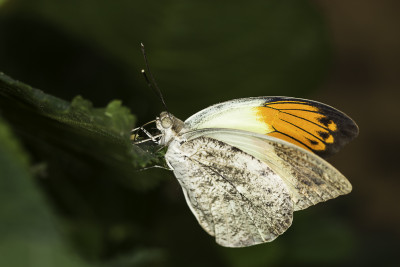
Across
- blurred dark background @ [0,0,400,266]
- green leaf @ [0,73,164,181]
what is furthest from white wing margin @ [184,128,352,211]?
green leaf @ [0,73,164,181]

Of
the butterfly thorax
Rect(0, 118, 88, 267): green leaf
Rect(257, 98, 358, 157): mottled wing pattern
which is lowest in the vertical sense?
Rect(0, 118, 88, 267): green leaf

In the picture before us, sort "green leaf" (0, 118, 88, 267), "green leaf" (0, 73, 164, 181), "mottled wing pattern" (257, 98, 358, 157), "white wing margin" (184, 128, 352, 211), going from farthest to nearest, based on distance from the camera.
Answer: "mottled wing pattern" (257, 98, 358, 157), "white wing margin" (184, 128, 352, 211), "green leaf" (0, 118, 88, 267), "green leaf" (0, 73, 164, 181)

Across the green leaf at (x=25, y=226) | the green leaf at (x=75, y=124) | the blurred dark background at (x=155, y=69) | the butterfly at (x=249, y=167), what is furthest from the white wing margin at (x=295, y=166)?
the green leaf at (x=25, y=226)

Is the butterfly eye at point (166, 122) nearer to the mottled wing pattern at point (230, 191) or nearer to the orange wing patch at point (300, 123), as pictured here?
the mottled wing pattern at point (230, 191)

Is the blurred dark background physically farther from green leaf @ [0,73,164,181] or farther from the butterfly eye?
green leaf @ [0,73,164,181]

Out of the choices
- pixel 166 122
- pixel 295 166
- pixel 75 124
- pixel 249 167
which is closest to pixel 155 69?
pixel 166 122

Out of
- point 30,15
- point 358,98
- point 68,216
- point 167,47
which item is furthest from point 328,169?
point 358,98

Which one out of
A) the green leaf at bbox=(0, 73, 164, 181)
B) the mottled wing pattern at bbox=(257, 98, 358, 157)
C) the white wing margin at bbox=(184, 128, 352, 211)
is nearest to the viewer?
the green leaf at bbox=(0, 73, 164, 181)
